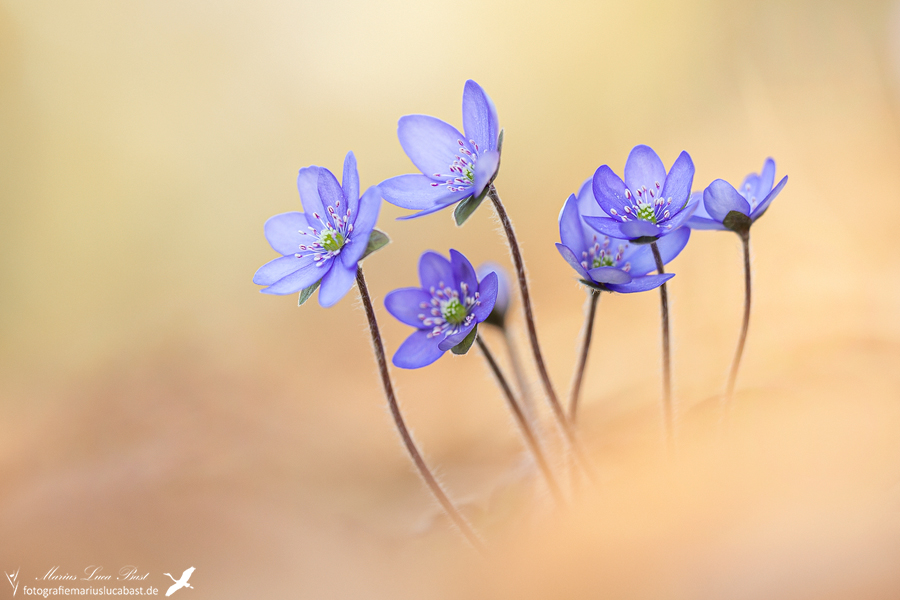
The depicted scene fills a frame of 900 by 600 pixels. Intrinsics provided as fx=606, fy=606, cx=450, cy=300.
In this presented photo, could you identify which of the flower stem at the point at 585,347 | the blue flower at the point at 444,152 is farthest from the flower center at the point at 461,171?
the flower stem at the point at 585,347

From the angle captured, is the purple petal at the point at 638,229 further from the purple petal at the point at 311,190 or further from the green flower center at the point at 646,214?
the purple petal at the point at 311,190

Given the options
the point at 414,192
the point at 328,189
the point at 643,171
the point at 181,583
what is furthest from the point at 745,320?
the point at 181,583

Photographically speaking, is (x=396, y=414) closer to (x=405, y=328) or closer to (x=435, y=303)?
(x=435, y=303)

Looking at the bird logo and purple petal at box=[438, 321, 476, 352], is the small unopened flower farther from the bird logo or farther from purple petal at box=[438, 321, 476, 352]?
the bird logo

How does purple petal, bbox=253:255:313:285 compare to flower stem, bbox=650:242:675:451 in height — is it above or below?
above

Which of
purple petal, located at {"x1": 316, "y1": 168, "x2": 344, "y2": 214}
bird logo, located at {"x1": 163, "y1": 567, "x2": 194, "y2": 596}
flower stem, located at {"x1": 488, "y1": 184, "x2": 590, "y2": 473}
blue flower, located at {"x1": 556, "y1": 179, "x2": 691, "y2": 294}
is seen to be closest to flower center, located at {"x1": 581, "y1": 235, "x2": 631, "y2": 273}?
blue flower, located at {"x1": 556, "y1": 179, "x2": 691, "y2": 294}

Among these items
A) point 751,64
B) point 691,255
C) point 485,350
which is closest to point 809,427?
point 485,350

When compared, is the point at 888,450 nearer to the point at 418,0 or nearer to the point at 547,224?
the point at 547,224
